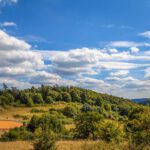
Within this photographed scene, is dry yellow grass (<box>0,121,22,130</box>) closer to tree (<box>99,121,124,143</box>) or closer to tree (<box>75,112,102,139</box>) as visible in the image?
tree (<box>75,112,102,139</box>)

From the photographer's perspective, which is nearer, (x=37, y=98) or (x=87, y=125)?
(x=87, y=125)

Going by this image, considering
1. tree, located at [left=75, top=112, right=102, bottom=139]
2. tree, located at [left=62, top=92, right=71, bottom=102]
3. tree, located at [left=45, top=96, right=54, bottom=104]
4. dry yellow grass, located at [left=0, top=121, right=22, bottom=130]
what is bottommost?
dry yellow grass, located at [left=0, top=121, right=22, bottom=130]

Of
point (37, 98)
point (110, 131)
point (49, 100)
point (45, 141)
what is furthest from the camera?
point (49, 100)

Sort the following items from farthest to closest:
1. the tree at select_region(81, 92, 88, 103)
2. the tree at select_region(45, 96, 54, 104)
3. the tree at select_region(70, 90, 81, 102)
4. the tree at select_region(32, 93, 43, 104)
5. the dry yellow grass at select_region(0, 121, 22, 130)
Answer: the tree at select_region(81, 92, 88, 103), the tree at select_region(70, 90, 81, 102), the tree at select_region(45, 96, 54, 104), the tree at select_region(32, 93, 43, 104), the dry yellow grass at select_region(0, 121, 22, 130)

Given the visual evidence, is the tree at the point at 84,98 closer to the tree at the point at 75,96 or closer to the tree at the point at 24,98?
the tree at the point at 75,96

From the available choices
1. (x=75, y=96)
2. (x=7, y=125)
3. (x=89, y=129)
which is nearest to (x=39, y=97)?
(x=75, y=96)

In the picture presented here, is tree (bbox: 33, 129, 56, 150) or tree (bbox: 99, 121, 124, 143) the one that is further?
tree (bbox: 99, 121, 124, 143)

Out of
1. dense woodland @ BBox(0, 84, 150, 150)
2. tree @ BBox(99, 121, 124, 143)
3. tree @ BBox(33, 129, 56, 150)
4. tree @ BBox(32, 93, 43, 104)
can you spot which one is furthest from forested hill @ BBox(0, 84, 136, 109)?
tree @ BBox(33, 129, 56, 150)

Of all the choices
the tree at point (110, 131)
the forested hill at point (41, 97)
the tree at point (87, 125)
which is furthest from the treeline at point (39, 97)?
the tree at point (110, 131)

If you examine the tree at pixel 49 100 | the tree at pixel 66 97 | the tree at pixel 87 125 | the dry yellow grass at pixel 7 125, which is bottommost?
the dry yellow grass at pixel 7 125

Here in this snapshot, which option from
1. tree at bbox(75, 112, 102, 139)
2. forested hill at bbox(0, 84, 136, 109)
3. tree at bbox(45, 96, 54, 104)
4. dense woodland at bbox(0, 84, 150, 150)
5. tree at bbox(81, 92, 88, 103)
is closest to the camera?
dense woodland at bbox(0, 84, 150, 150)

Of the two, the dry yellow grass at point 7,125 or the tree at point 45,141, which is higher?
the tree at point 45,141

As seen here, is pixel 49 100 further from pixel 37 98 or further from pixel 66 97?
pixel 66 97

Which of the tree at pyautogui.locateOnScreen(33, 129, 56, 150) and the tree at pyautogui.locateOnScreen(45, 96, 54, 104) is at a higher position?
the tree at pyautogui.locateOnScreen(45, 96, 54, 104)
